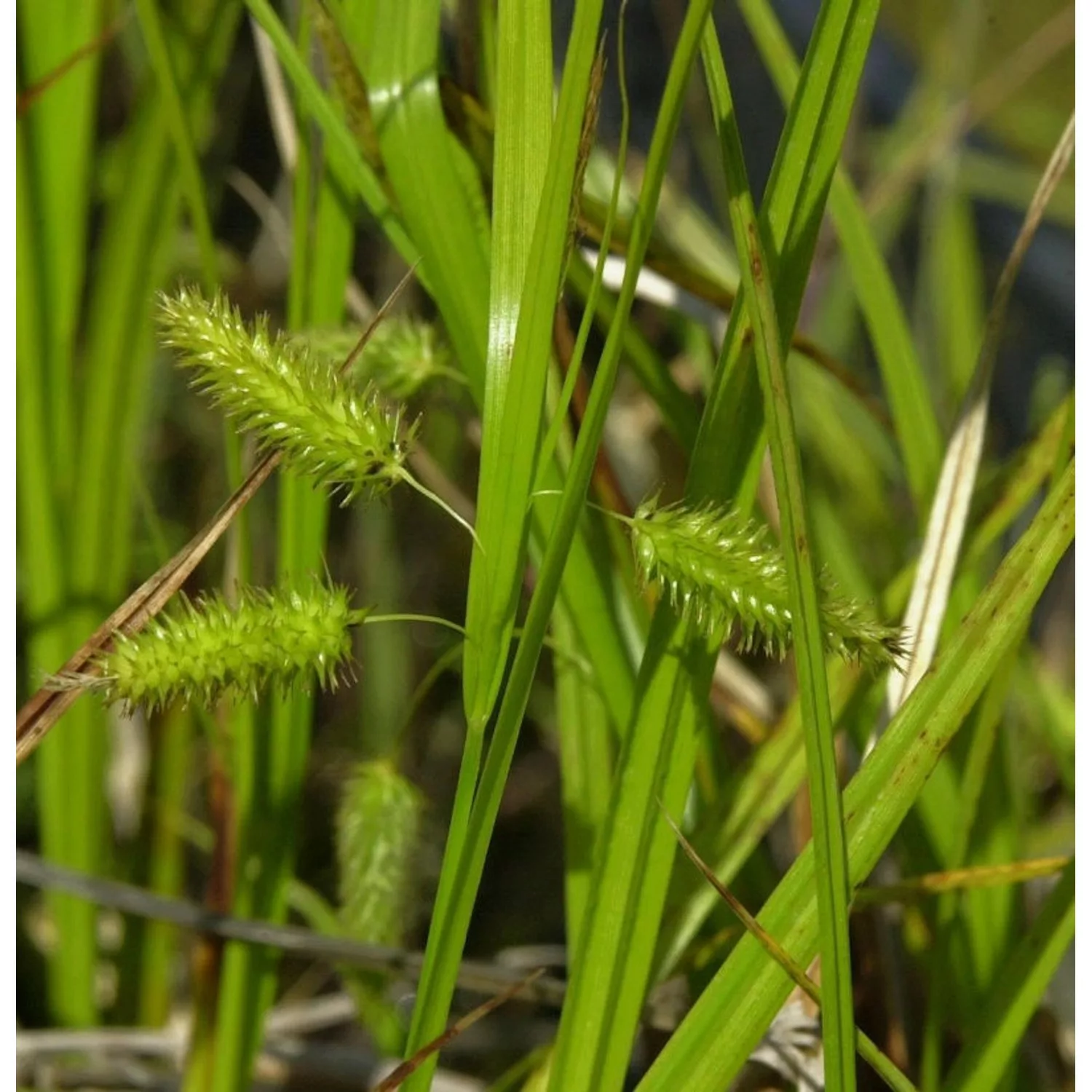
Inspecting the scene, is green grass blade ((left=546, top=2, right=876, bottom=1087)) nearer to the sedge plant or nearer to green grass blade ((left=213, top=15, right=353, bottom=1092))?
the sedge plant

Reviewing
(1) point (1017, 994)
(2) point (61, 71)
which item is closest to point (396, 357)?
(2) point (61, 71)

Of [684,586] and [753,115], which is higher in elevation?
[753,115]

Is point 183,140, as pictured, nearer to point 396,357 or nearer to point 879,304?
point 396,357

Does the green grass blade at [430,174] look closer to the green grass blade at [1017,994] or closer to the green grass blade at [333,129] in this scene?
the green grass blade at [333,129]

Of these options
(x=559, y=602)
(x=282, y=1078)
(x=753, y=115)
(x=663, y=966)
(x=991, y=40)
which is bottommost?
(x=282, y=1078)

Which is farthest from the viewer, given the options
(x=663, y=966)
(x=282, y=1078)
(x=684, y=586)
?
(x=282, y=1078)
